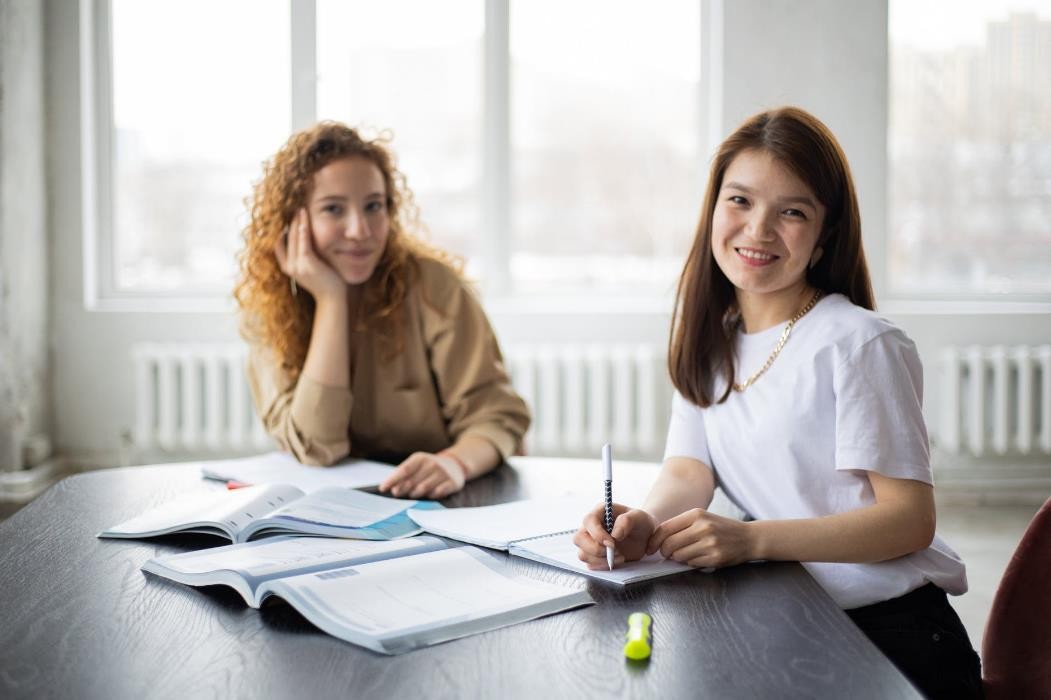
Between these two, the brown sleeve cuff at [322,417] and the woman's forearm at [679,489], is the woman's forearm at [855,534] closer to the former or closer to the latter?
the woman's forearm at [679,489]

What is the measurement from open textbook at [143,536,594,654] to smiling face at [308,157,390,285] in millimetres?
864

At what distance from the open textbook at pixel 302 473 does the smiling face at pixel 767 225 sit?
2.11 ft

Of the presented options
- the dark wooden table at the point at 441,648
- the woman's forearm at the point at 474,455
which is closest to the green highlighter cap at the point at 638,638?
the dark wooden table at the point at 441,648

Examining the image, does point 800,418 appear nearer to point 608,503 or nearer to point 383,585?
point 608,503

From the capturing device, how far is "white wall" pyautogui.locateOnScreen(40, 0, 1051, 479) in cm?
401

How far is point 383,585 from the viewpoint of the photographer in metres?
1.10

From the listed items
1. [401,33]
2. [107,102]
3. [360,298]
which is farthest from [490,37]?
[360,298]

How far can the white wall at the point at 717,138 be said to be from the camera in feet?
13.2

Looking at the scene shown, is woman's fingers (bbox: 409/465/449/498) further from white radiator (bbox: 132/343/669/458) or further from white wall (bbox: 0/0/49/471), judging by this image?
white wall (bbox: 0/0/49/471)

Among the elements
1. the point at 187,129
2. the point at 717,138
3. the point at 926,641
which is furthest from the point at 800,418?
the point at 187,129

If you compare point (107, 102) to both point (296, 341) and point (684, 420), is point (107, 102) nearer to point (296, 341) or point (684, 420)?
point (296, 341)

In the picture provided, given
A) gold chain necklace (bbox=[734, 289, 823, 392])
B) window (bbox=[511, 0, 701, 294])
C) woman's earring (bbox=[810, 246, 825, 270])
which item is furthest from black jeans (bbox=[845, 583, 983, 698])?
window (bbox=[511, 0, 701, 294])

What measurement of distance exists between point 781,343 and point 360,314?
2.99 ft

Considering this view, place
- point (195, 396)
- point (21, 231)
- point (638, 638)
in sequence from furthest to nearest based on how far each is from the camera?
point (195, 396), point (21, 231), point (638, 638)
